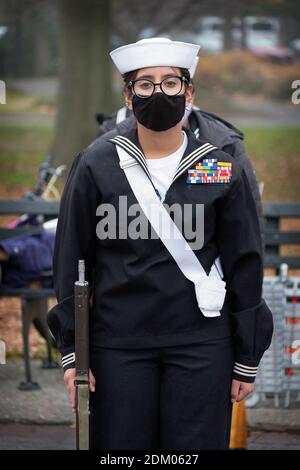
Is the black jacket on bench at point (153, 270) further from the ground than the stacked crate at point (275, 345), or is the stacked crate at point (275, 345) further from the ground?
the black jacket on bench at point (153, 270)

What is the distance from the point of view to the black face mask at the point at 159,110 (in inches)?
155

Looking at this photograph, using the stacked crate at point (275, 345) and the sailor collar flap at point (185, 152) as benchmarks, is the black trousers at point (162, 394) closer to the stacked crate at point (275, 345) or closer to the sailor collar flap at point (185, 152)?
the sailor collar flap at point (185, 152)

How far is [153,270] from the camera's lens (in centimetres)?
390

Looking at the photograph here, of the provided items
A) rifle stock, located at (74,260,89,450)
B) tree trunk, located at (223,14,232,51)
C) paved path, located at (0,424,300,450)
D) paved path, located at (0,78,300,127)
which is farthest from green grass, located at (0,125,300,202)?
rifle stock, located at (74,260,89,450)

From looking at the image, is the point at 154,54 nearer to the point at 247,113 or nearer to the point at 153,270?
the point at 153,270

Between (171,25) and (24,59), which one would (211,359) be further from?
(24,59)

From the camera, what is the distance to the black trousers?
12.9 ft

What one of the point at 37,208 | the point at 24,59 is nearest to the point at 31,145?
the point at 24,59

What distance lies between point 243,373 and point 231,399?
0.12 m

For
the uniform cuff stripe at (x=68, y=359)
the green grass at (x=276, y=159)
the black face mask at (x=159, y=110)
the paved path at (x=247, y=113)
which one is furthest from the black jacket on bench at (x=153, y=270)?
the paved path at (x=247, y=113)

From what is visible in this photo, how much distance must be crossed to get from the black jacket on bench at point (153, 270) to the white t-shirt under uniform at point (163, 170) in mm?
39

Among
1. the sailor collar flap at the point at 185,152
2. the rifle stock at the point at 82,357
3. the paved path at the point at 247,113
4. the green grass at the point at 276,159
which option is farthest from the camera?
the paved path at the point at 247,113
